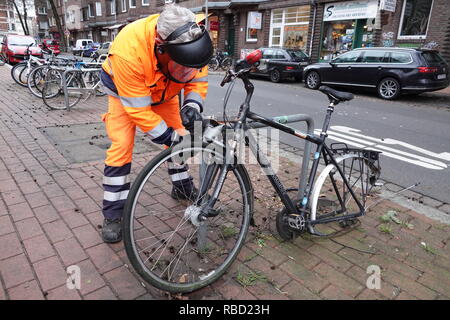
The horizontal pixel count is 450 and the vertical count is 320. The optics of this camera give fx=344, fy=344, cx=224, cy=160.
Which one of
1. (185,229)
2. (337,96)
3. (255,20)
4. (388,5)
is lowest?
(185,229)

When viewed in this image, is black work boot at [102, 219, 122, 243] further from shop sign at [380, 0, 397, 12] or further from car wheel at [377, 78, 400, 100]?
shop sign at [380, 0, 397, 12]

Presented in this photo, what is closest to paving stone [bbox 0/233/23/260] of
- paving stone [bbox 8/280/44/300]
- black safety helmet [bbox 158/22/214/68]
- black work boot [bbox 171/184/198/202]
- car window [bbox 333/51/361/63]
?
paving stone [bbox 8/280/44/300]

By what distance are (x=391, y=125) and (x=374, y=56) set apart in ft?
16.3

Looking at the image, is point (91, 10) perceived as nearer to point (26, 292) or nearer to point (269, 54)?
point (269, 54)

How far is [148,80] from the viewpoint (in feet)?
7.95

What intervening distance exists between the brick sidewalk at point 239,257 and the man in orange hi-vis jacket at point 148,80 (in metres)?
0.38

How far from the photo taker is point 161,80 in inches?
103

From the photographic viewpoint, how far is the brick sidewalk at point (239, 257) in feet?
7.62

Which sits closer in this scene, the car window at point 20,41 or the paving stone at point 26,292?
the paving stone at point 26,292

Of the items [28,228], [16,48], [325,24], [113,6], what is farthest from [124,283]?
[113,6]

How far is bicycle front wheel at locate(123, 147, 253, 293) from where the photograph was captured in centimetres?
210

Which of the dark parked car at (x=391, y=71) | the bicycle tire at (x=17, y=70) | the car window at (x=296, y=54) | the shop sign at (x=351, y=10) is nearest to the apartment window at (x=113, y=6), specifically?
the shop sign at (x=351, y=10)

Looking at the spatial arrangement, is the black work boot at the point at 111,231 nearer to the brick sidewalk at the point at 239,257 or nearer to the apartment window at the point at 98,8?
the brick sidewalk at the point at 239,257

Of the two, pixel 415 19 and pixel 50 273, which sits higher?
pixel 415 19
